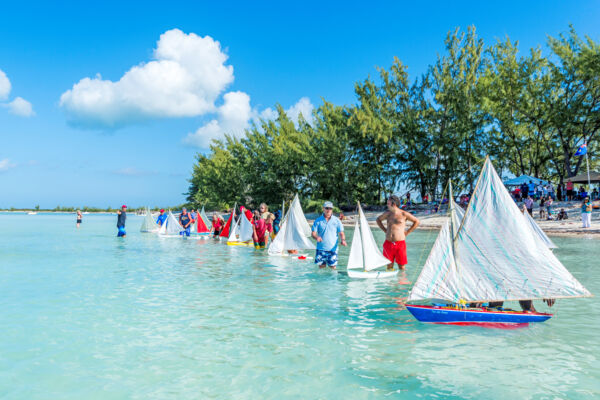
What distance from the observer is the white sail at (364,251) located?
1263cm

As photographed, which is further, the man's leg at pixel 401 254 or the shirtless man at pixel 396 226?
the man's leg at pixel 401 254

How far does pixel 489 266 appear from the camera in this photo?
24.0ft

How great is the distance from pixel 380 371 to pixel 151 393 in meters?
2.91

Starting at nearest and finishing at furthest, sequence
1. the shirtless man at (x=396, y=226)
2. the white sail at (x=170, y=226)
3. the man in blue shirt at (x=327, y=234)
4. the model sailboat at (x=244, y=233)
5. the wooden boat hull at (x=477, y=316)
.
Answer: the wooden boat hull at (x=477, y=316)
the shirtless man at (x=396, y=226)
the man in blue shirt at (x=327, y=234)
the model sailboat at (x=244, y=233)
the white sail at (x=170, y=226)


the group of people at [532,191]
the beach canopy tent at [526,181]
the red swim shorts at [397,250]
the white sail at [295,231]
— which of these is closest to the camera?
the red swim shorts at [397,250]

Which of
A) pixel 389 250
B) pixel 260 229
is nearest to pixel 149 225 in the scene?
pixel 260 229

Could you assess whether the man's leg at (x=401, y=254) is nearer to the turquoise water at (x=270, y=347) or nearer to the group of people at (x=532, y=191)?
the turquoise water at (x=270, y=347)

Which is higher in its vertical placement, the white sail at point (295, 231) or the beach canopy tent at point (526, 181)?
the beach canopy tent at point (526, 181)

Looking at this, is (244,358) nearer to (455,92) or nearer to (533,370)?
(533,370)

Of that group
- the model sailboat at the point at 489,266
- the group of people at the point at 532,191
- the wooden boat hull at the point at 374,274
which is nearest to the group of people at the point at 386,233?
the wooden boat hull at the point at 374,274

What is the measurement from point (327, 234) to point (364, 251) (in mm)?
1192

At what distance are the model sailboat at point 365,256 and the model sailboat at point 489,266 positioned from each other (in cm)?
493

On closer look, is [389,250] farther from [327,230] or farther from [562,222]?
[562,222]

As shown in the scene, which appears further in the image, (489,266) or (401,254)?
(401,254)
